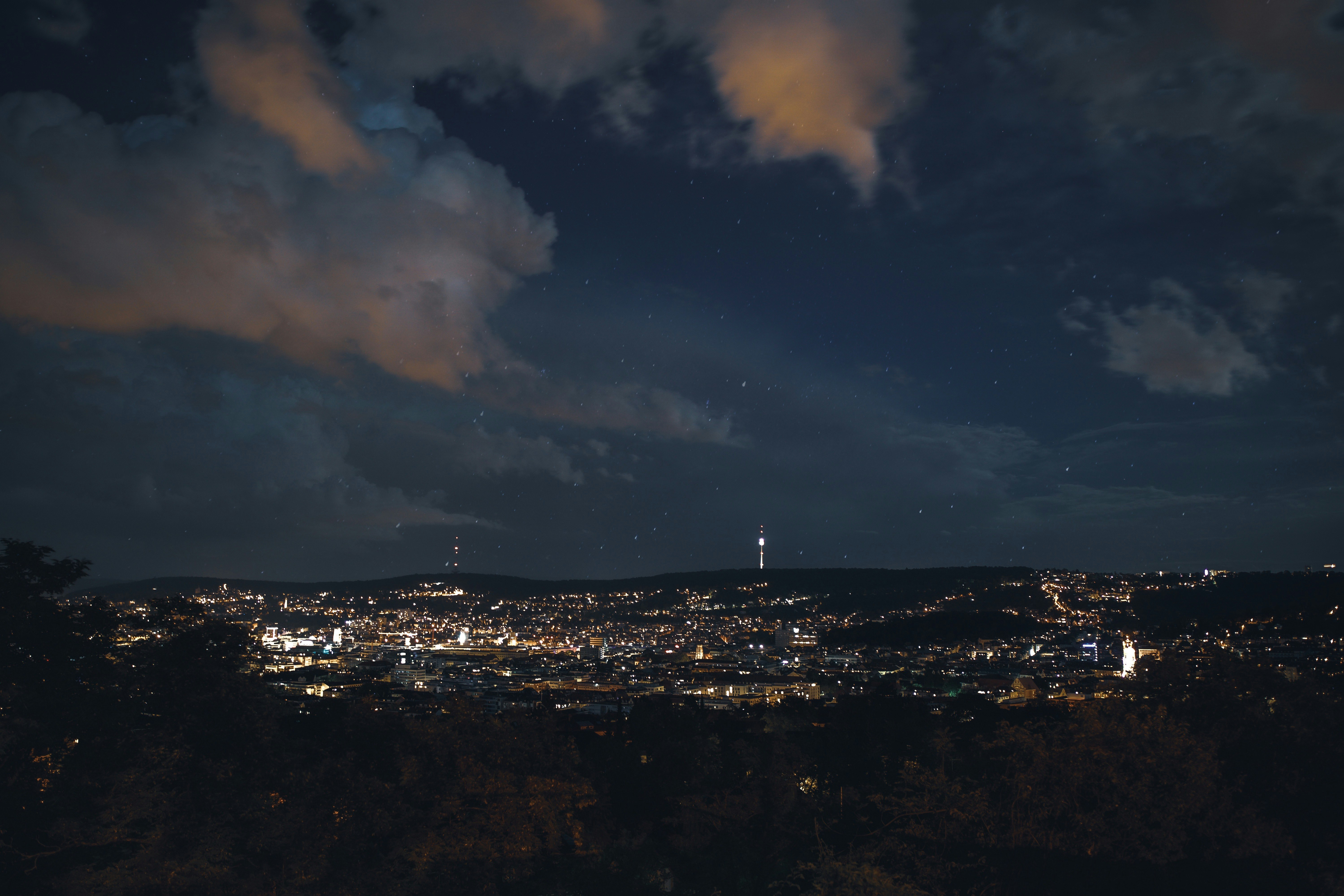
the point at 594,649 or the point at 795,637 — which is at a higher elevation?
the point at 795,637

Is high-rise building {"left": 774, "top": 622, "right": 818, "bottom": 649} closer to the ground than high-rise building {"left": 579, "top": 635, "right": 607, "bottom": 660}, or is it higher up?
higher up

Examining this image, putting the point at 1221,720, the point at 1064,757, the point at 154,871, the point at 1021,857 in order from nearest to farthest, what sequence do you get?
the point at 154,871 → the point at 1021,857 → the point at 1064,757 → the point at 1221,720

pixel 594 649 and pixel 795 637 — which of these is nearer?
pixel 795 637

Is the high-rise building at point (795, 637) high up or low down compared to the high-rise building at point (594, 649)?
up

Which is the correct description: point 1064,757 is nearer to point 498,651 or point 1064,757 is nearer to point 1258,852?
point 1258,852

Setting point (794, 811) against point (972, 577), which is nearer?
point (794, 811)

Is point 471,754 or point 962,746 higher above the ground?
point 471,754

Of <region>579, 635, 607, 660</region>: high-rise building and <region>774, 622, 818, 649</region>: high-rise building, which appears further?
<region>774, 622, 818, 649</region>: high-rise building

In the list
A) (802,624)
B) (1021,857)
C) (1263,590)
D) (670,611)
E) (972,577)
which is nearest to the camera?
(1021,857)

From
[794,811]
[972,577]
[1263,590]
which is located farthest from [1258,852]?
[972,577]

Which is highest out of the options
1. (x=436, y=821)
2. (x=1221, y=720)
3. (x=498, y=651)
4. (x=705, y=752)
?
(x=1221, y=720)

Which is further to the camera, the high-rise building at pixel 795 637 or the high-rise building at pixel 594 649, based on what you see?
the high-rise building at pixel 795 637
